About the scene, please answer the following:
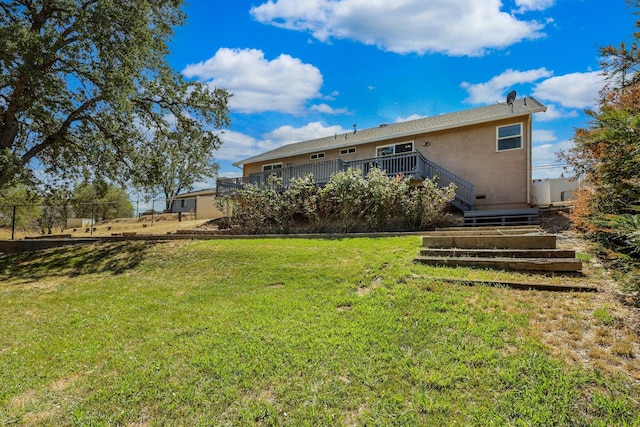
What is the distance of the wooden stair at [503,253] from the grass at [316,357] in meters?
0.56

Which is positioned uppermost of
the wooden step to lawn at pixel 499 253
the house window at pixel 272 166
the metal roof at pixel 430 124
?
the metal roof at pixel 430 124

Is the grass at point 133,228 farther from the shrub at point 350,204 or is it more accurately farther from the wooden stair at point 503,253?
the wooden stair at point 503,253

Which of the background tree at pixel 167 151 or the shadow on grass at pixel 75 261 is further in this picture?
the background tree at pixel 167 151

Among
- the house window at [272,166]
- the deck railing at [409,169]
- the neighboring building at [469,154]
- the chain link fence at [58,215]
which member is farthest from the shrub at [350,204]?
the chain link fence at [58,215]

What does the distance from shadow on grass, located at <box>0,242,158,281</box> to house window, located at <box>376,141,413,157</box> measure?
1085 cm

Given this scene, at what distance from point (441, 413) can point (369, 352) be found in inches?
38.3

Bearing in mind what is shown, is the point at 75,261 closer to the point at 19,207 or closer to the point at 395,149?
the point at 19,207

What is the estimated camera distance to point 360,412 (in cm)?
253

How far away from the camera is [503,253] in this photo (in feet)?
19.1

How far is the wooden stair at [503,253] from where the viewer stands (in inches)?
199

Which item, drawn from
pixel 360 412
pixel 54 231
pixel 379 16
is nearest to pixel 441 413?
pixel 360 412

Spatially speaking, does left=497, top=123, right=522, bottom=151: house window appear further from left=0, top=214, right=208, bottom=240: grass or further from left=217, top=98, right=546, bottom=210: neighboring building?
left=0, top=214, right=208, bottom=240: grass

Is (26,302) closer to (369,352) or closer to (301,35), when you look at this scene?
(369,352)

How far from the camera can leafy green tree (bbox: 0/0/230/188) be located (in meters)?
9.62
